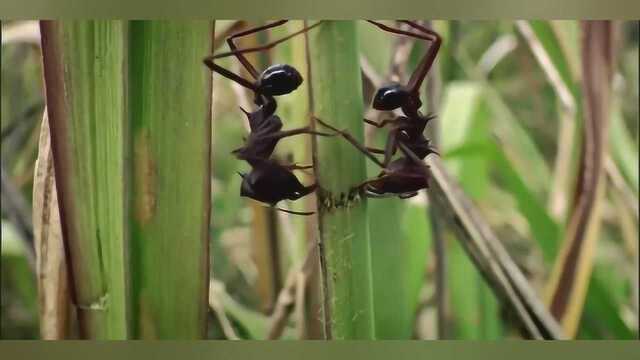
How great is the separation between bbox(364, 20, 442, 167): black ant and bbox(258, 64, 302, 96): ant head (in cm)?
9

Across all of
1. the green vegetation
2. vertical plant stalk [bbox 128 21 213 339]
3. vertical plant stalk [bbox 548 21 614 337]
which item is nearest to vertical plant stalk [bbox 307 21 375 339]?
the green vegetation

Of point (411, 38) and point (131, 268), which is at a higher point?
point (411, 38)

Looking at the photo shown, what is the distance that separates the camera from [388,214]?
723 millimetres

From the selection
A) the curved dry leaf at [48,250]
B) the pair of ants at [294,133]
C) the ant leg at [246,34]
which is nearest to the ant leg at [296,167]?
the pair of ants at [294,133]

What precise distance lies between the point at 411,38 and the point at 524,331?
1.16 feet

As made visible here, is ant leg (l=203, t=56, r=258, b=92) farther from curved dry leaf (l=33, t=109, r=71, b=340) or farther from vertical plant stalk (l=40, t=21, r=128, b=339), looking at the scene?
curved dry leaf (l=33, t=109, r=71, b=340)

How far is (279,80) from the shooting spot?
705mm

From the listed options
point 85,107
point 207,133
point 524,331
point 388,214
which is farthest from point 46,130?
point 524,331

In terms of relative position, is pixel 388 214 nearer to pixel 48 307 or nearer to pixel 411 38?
pixel 411 38

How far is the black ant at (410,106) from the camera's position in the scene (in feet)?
2.35

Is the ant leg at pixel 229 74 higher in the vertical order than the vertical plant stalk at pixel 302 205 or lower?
higher

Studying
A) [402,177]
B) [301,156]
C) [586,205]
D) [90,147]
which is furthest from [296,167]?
[586,205]

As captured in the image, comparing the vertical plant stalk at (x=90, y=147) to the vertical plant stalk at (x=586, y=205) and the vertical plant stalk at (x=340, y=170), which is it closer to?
the vertical plant stalk at (x=340, y=170)

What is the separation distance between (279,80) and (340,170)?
0.12 meters
